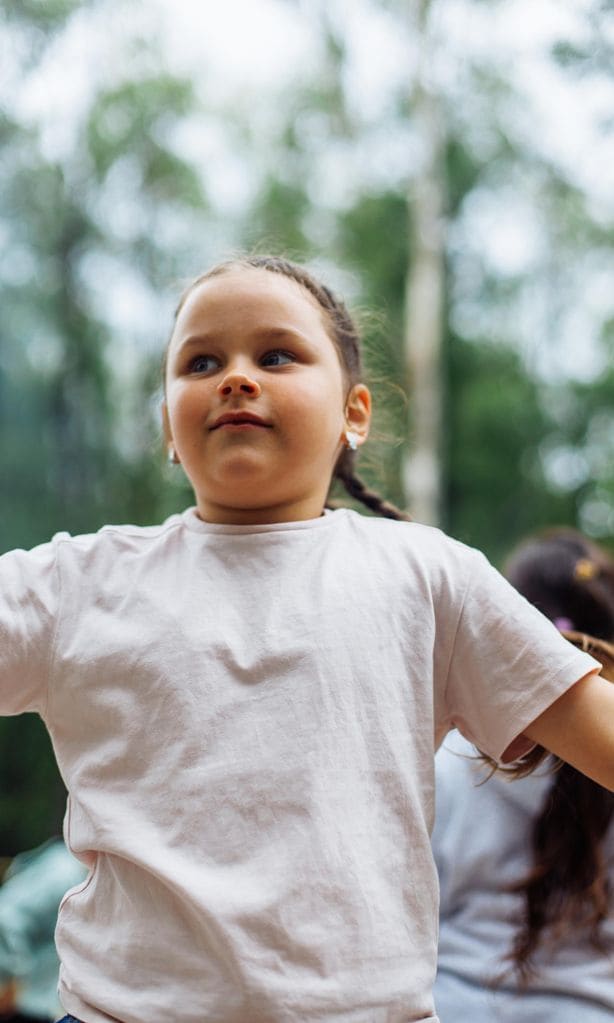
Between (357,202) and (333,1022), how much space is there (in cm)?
503

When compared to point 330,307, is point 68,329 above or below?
below

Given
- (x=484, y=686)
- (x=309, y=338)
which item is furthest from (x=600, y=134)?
(x=484, y=686)

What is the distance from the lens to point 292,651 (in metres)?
0.75

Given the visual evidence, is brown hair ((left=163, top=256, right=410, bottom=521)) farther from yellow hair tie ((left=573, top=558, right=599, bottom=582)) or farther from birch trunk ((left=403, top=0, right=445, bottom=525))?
birch trunk ((left=403, top=0, right=445, bottom=525))

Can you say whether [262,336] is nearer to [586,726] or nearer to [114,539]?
[114,539]

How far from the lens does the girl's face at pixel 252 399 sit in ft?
2.68

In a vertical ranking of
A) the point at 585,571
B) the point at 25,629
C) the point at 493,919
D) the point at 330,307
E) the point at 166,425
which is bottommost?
the point at 493,919

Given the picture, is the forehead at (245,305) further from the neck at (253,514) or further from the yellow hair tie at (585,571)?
the yellow hair tie at (585,571)

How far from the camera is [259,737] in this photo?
0.73 meters

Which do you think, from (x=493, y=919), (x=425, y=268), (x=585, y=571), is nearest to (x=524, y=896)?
(x=493, y=919)

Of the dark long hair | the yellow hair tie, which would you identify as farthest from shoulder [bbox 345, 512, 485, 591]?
the yellow hair tie

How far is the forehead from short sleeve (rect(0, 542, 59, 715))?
9.5 inches

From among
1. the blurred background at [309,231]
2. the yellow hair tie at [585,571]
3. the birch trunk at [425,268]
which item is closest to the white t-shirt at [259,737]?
the yellow hair tie at [585,571]

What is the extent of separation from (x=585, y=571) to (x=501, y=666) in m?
0.59
